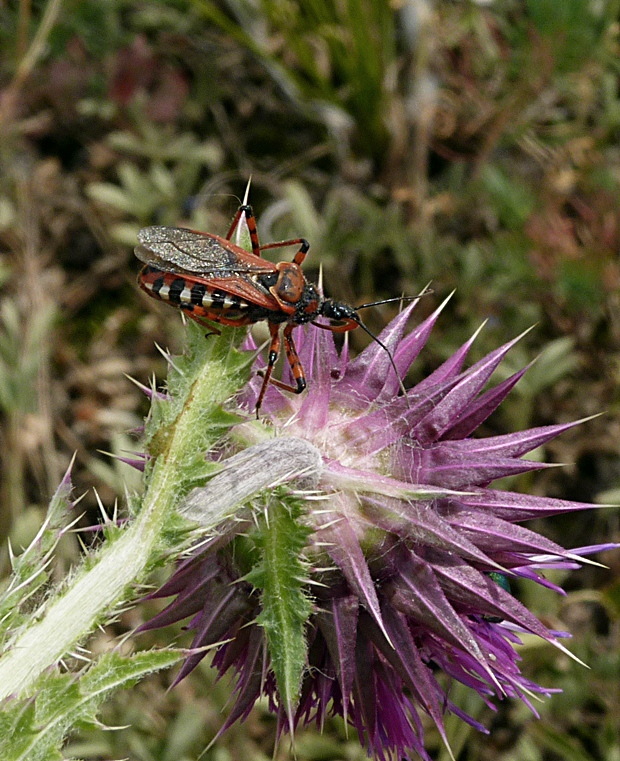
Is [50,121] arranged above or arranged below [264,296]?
below

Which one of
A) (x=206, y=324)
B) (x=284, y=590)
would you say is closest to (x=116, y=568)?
(x=284, y=590)

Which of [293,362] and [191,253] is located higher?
[191,253]

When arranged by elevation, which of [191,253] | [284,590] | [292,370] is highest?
[191,253]

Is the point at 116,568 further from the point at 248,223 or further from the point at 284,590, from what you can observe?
the point at 248,223

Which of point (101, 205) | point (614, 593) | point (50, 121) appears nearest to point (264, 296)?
point (614, 593)

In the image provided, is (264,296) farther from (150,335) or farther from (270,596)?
(150,335)
